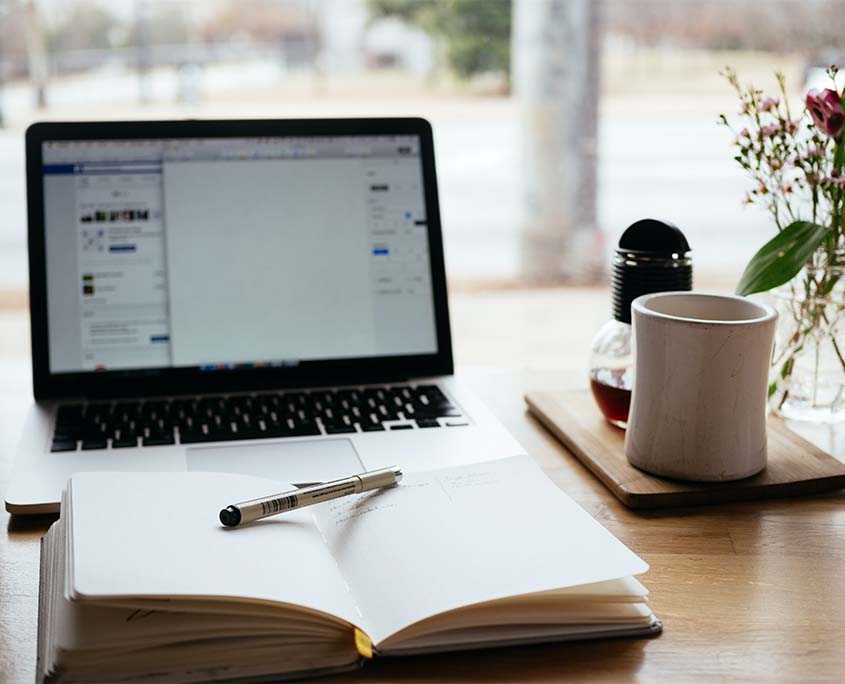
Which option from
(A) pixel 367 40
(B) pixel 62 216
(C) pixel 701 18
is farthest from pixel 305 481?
(C) pixel 701 18

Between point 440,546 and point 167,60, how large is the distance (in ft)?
13.7

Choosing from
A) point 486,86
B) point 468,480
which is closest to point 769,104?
point 468,480

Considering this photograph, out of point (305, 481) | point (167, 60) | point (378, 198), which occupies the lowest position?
point (305, 481)

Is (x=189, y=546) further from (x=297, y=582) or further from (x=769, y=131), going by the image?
(x=769, y=131)

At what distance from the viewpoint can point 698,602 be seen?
0.69 m

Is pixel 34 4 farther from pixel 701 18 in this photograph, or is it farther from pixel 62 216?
pixel 62 216

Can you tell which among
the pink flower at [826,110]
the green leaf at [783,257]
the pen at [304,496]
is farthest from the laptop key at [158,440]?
the pink flower at [826,110]

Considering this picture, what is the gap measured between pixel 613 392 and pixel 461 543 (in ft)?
1.15

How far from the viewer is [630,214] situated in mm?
4641

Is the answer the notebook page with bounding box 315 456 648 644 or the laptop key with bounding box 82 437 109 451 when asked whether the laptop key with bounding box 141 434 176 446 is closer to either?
the laptop key with bounding box 82 437 109 451

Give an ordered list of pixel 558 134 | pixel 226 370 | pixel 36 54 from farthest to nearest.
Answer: pixel 36 54 < pixel 558 134 < pixel 226 370

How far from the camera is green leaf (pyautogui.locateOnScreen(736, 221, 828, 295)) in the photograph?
0.94 meters

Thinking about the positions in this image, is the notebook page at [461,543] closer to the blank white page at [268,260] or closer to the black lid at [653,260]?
the black lid at [653,260]

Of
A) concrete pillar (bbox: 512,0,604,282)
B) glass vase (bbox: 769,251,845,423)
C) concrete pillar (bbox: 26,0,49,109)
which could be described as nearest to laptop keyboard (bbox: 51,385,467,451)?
glass vase (bbox: 769,251,845,423)
